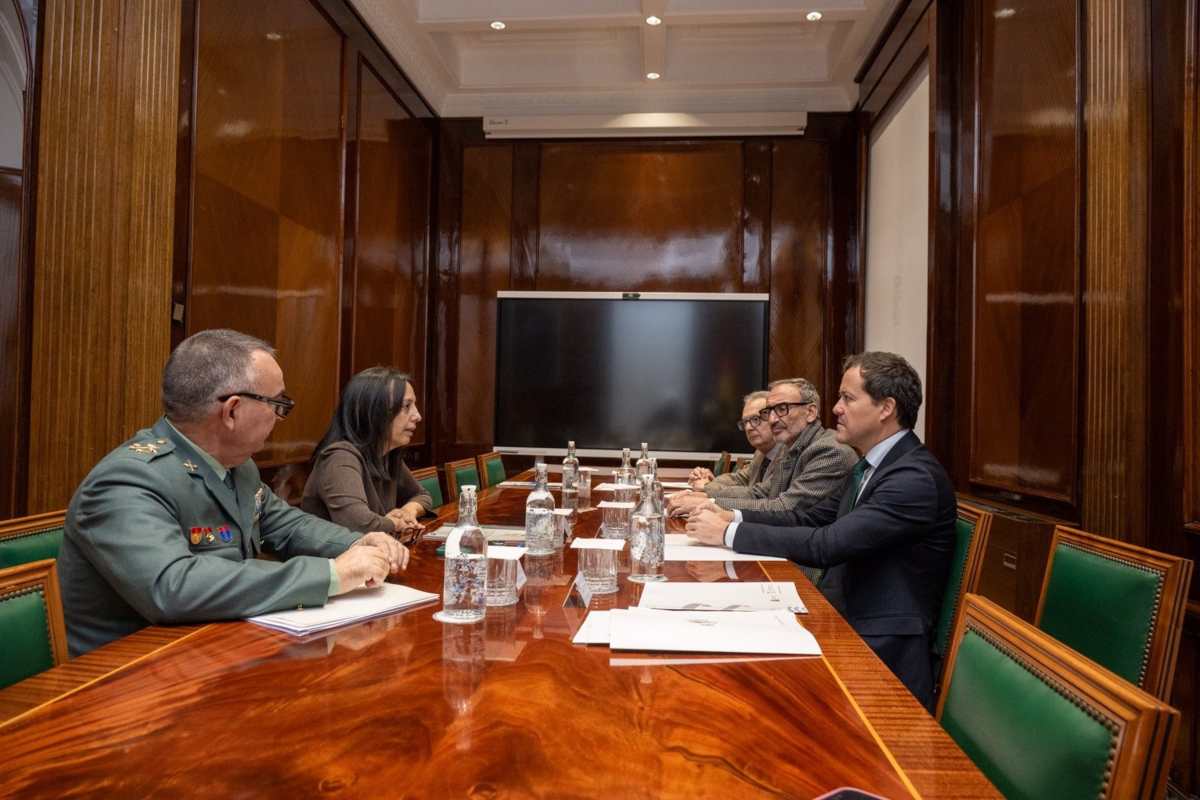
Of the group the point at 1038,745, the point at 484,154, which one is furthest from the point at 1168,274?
the point at 484,154

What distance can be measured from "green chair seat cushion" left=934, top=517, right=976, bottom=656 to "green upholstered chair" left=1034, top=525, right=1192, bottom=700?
0.21 metres

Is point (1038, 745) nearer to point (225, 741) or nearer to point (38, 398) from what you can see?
point (225, 741)

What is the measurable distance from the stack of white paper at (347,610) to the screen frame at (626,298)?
4278 millimetres

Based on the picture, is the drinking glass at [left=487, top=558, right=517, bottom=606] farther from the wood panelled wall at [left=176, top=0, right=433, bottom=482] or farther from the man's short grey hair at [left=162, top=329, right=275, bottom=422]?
the wood panelled wall at [left=176, top=0, right=433, bottom=482]

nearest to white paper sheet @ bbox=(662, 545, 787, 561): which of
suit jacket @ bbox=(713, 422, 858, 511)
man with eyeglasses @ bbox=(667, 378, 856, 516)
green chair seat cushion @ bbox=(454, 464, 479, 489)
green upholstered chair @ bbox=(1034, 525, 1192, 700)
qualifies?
man with eyeglasses @ bbox=(667, 378, 856, 516)

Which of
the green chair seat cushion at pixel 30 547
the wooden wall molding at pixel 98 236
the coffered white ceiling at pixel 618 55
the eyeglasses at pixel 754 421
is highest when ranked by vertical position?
the coffered white ceiling at pixel 618 55

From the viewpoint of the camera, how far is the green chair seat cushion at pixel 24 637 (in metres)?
1.12

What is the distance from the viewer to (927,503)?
76.0 inches

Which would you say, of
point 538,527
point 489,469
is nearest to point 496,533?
point 538,527

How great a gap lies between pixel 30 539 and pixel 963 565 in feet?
6.82

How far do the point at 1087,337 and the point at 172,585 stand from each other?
8.74ft

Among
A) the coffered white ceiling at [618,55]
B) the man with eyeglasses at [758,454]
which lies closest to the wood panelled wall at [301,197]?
the coffered white ceiling at [618,55]

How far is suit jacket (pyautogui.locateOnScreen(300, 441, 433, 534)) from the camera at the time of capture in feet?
8.00

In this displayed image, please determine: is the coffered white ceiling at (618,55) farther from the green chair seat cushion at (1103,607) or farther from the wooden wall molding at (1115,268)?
the green chair seat cushion at (1103,607)
